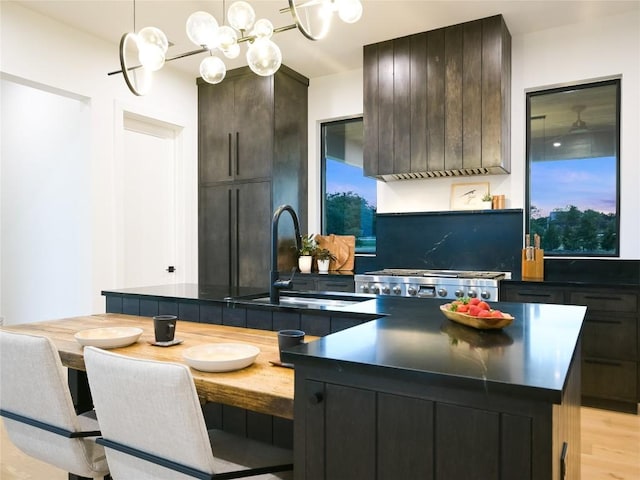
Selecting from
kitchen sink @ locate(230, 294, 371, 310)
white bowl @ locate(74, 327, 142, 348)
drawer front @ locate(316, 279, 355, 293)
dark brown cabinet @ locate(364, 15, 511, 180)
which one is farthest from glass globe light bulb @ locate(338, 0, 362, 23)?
drawer front @ locate(316, 279, 355, 293)

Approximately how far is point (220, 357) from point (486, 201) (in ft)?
10.6

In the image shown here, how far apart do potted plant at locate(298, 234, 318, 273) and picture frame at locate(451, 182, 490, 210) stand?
1.44m

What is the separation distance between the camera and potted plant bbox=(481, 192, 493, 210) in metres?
4.00

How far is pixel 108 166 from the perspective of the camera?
4082mm

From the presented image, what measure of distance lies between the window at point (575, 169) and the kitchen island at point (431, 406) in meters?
→ 3.01

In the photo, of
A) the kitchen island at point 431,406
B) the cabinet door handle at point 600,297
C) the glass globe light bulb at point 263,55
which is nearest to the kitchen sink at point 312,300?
the kitchen island at point 431,406

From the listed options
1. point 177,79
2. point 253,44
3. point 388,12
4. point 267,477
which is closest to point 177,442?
point 267,477

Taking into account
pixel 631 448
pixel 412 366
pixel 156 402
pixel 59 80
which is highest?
pixel 59 80

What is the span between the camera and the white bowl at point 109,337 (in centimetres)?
162

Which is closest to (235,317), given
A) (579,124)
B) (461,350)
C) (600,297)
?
(461,350)

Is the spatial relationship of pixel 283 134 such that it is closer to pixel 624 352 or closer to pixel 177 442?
pixel 624 352

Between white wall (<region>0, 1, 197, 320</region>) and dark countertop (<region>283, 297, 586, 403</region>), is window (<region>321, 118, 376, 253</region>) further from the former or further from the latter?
dark countertop (<region>283, 297, 586, 403</region>)

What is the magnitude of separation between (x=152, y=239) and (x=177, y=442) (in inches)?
152

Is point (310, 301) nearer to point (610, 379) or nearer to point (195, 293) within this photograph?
point (195, 293)
